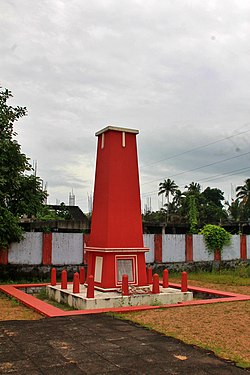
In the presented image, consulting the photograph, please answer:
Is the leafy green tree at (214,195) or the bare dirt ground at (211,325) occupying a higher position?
the leafy green tree at (214,195)

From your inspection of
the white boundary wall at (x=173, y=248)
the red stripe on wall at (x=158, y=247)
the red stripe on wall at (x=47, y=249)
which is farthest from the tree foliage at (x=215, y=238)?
the red stripe on wall at (x=47, y=249)

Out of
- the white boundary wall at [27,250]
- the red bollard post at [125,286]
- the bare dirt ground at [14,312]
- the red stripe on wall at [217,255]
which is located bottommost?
the bare dirt ground at [14,312]

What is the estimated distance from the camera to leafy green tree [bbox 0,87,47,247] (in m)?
14.2

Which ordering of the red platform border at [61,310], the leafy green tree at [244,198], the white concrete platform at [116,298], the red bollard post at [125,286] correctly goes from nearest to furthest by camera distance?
1. the red platform border at [61,310]
2. the white concrete platform at [116,298]
3. the red bollard post at [125,286]
4. the leafy green tree at [244,198]

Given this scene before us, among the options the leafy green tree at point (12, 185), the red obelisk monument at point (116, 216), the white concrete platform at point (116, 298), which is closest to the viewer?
the white concrete platform at point (116, 298)

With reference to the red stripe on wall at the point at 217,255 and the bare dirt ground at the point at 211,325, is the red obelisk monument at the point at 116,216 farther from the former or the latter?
the red stripe on wall at the point at 217,255

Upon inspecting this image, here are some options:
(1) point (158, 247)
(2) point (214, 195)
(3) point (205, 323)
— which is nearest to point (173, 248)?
(1) point (158, 247)

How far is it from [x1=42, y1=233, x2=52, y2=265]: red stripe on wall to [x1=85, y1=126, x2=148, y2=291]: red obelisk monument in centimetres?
425

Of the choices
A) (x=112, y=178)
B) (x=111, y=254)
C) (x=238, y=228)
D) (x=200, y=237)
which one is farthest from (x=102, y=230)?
(x=238, y=228)

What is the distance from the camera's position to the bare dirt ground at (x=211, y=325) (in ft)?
20.5

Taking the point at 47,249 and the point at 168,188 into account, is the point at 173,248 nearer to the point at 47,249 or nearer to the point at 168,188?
the point at 47,249

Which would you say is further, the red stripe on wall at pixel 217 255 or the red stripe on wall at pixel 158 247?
the red stripe on wall at pixel 217 255

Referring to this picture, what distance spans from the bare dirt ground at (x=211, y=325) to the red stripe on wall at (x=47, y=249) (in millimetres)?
7608

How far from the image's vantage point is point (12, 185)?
14.8m
